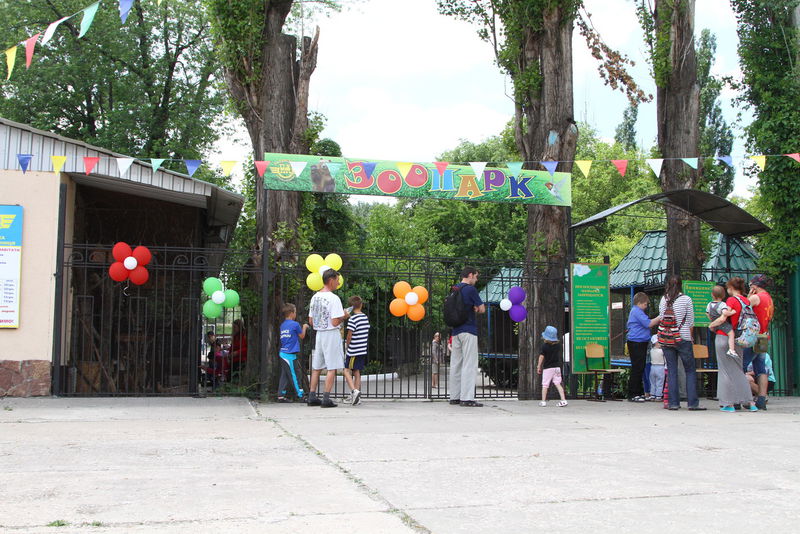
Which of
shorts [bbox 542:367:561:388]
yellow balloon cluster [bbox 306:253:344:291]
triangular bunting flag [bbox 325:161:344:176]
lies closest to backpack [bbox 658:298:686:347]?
shorts [bbox 542:367:561:388]

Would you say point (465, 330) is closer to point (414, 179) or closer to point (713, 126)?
point (414, 179)

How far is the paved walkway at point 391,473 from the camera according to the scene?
4234 mm

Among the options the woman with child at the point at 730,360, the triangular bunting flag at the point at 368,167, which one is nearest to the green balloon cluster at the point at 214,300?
the triangular bunting flag at the point at 368,167

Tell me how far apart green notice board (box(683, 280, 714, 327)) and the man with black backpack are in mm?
3816

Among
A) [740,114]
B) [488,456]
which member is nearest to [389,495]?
[488,456]

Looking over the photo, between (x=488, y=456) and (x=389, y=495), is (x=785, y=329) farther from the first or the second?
(x=389, y=495)

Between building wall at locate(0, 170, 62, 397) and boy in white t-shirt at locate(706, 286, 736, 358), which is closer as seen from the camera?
boy in white t-shirt at locate(706, 286, 736, 358)

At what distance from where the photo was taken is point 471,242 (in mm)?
38062

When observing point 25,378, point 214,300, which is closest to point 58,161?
point 214,300

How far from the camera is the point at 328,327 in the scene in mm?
10539

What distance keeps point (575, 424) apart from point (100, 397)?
22.9 feet

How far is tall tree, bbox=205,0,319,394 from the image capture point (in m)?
12.2

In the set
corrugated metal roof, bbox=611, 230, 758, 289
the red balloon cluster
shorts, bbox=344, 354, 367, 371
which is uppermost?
corrugated metal roof, bbox=611, 230, 758, 289

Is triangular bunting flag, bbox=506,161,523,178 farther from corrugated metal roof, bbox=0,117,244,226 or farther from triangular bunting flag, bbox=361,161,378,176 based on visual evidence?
corrugated metal roof, bbox=0,117,244,226
